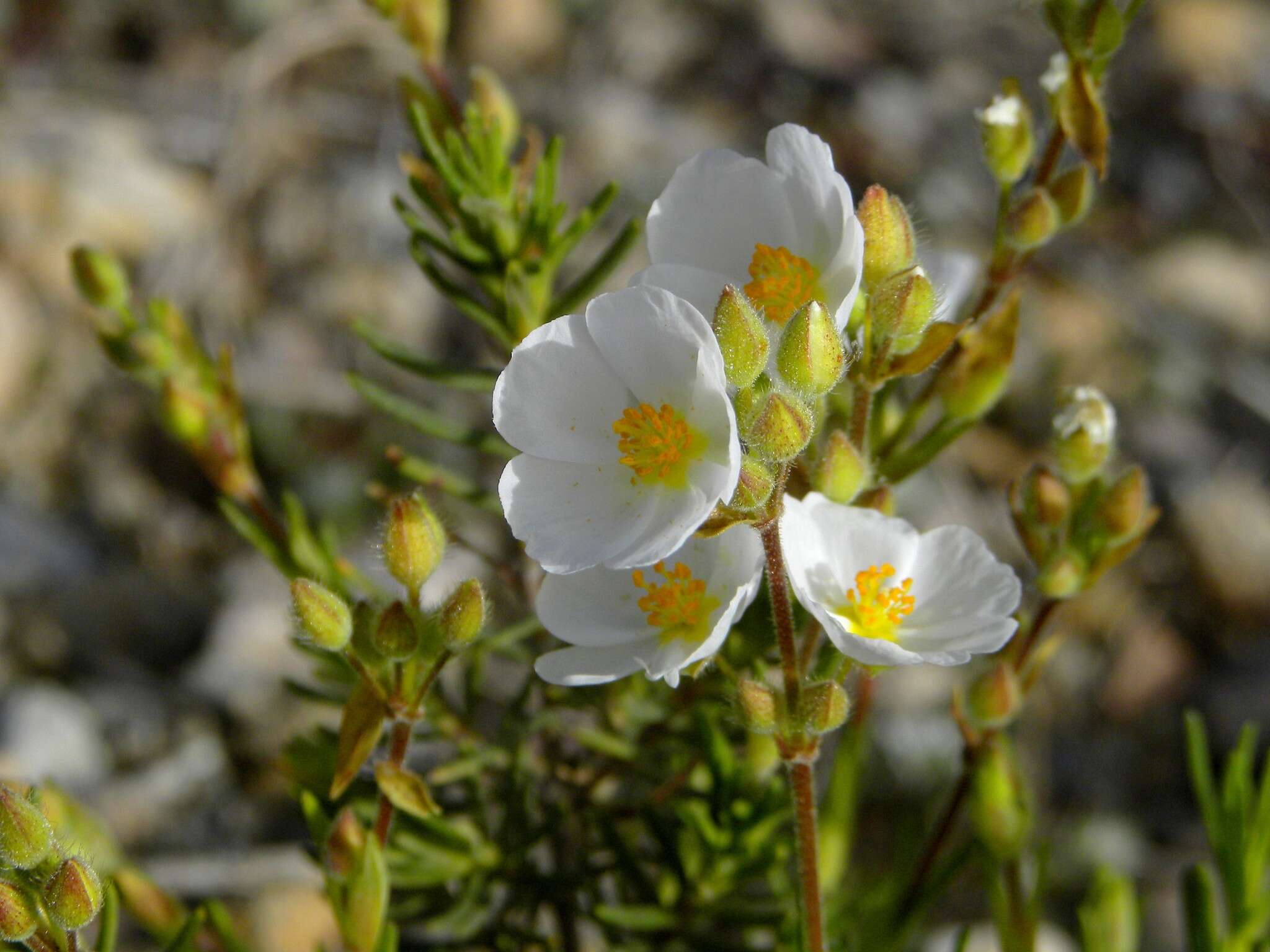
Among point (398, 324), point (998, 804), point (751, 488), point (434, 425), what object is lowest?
point (398, 324)

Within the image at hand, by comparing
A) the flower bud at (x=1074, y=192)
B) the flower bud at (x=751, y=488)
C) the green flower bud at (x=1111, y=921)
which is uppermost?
the flower bud at (x=1074, y=192)

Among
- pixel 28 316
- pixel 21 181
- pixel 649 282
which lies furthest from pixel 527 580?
pixel 21 181

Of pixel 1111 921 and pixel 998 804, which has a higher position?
pixel 998 804

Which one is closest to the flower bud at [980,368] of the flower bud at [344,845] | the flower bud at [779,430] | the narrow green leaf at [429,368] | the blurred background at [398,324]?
the flower bud at [779,430]

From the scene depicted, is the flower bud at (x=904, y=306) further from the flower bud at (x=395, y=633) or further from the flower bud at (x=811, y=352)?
the flower bud at (x=395, y=633)

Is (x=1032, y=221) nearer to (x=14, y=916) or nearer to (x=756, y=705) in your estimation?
(x=756, y=705)

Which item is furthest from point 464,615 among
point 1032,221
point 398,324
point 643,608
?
point 398,324
